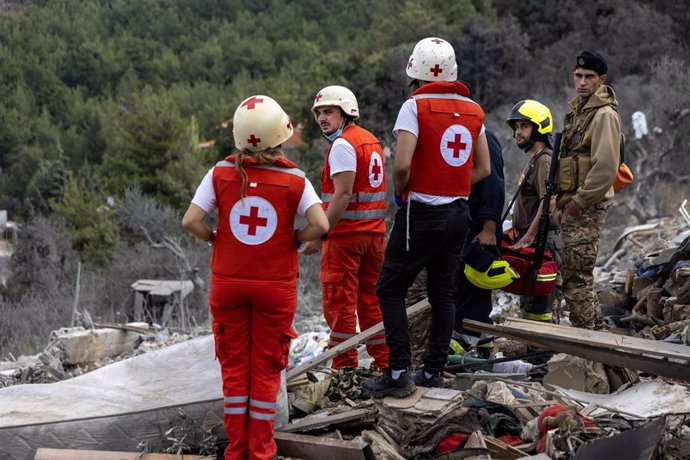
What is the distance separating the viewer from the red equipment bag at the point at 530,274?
6.29 metres

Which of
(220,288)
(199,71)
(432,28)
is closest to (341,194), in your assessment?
(220,288)

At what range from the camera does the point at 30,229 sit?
30438 millimetres

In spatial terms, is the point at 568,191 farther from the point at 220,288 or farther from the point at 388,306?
the point at 220,288

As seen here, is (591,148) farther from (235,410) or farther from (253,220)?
(235,410)

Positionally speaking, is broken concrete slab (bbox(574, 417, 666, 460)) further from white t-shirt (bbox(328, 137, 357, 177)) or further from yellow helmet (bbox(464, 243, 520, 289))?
white t-shirt (bbox(328, 137, 357, 177))

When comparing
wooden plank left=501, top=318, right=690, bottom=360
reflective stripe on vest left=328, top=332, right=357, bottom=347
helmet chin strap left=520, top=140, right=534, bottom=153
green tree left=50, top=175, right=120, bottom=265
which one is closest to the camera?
wooden plank left=501, top=318, right=690, bottom=360

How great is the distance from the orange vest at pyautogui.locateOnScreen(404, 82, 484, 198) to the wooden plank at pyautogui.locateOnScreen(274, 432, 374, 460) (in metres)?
1.61

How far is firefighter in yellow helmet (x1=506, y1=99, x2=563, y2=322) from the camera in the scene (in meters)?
6.51

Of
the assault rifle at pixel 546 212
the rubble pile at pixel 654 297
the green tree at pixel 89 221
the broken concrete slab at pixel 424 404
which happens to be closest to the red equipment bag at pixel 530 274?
the assault rifle at pixel 546 212

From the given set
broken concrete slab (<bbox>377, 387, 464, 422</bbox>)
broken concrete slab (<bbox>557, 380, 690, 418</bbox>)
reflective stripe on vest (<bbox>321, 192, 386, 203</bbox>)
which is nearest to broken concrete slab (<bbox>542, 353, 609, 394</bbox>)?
broken concrete slab (<bbox>557, 380, 690, 418</bbox>)

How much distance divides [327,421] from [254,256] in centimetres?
118

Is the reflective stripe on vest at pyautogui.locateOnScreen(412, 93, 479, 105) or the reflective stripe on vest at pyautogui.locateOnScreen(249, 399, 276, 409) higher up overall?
the reflective stripe on vest at pyautogui.locateOnScreen(412, 93, 479, 105)

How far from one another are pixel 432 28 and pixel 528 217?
3194cm

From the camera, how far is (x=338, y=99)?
19.5ft
